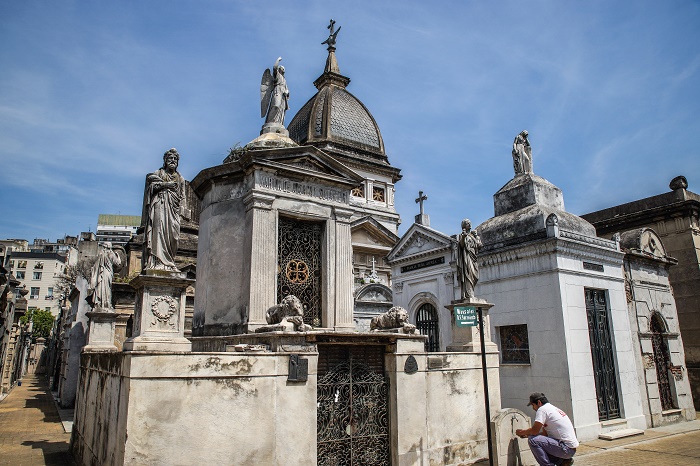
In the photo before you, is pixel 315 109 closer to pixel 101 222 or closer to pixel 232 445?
pixel 232 445

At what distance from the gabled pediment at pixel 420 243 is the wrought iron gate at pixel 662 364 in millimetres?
6926

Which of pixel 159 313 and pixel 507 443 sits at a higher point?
pixel 159 313

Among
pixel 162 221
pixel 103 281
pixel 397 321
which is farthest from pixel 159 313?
pixel 103 281

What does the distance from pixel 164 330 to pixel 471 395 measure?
572cm

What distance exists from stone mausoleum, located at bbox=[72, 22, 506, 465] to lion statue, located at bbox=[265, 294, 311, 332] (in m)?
0.04

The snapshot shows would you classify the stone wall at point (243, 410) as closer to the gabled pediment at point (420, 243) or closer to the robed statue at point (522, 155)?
the gabled pediment at point (420, 243)

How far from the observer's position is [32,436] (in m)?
12.4

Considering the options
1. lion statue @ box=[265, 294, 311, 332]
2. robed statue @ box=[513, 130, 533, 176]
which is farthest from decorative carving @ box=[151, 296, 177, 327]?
robed statue @ box=[513, 130, 533, 176]

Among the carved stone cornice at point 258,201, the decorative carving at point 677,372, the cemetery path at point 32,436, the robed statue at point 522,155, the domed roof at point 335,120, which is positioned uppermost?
the domed roof at point 335,120

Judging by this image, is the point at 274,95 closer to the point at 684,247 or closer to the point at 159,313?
the point at 159,313

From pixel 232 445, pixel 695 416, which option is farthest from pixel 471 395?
pixel 695 416

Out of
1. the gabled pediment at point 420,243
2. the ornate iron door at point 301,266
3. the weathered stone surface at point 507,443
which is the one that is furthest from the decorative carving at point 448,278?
the weathered stone surface at point 507,443

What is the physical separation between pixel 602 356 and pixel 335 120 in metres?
24.1

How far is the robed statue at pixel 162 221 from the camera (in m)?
8.02
